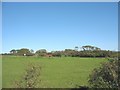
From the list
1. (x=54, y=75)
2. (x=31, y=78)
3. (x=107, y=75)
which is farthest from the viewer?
(x=54, y=75)

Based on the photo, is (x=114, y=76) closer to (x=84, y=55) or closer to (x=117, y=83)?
(x=117, y=83)

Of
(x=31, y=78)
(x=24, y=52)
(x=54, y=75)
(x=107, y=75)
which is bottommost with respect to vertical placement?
(x=54, y=75)

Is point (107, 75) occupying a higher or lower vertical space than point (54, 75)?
higher

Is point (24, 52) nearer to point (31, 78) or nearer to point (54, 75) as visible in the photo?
point (54, 75)

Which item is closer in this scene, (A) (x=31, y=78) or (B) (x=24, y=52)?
(A) (x=31, y=78)

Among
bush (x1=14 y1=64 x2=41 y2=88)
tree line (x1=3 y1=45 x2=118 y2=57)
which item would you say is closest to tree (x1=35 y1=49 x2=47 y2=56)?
tree line (x1=3 y1=45 x2=118 y2=57)

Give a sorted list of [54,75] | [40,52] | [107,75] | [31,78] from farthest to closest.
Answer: [40,52] < [54,75] < [31,78] < [107,75]

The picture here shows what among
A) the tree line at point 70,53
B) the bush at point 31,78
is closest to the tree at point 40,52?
the tree line at point 70,53

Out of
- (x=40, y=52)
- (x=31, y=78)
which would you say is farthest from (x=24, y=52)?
(x=31, y=78)

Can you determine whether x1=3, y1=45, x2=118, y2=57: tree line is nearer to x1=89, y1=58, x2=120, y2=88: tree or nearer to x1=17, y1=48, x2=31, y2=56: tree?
x1=17, y1=48, x2=31, y2=56: tree

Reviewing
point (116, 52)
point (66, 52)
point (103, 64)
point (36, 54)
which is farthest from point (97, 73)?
point (66, 52)

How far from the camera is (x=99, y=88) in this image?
13516 millimetres

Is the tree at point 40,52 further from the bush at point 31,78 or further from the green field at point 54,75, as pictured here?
the bush at point 31,78

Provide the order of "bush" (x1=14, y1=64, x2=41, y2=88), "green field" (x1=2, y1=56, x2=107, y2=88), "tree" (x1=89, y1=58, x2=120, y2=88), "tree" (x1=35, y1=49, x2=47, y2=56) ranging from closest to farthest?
"tree" (x1=89, y1=58, x2=120, y2=88), "bush" (x1=14, y1=64, x2=41, y2=88), "green field" (x1=2, y1=56, x2=107, y2=88), "tree" (x1=35, y1=49, x2=47, y2=56)
